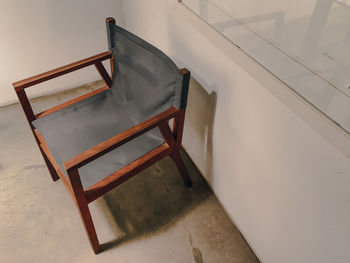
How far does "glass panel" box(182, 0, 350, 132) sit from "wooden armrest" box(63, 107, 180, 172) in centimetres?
40

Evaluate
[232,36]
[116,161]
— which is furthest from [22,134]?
[232,36]

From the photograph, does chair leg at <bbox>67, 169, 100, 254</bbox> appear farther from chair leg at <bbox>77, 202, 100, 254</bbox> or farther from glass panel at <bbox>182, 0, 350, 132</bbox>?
glass panel at <bbox>182, 0, 350, 132</bbox>

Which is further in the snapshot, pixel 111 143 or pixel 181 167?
pixel 181 167

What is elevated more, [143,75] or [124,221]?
[143,75]

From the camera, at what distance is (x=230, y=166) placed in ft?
4.49

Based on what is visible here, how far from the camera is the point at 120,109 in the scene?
157 centimetres

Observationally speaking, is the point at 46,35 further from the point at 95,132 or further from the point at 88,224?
the point at 88,224

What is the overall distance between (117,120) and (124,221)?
20.6 inches

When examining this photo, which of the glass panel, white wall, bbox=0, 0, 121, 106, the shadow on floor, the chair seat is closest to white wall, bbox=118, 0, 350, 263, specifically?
the glass panel

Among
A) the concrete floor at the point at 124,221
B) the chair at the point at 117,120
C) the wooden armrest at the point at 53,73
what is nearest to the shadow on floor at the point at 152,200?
the concrete floor at the point at 124,221

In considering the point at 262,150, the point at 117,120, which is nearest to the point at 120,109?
the point at 117,120

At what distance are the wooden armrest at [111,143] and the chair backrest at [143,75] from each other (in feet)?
0.29

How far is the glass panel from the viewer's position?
0.81 meters

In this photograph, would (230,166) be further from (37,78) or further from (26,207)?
(26,207)
